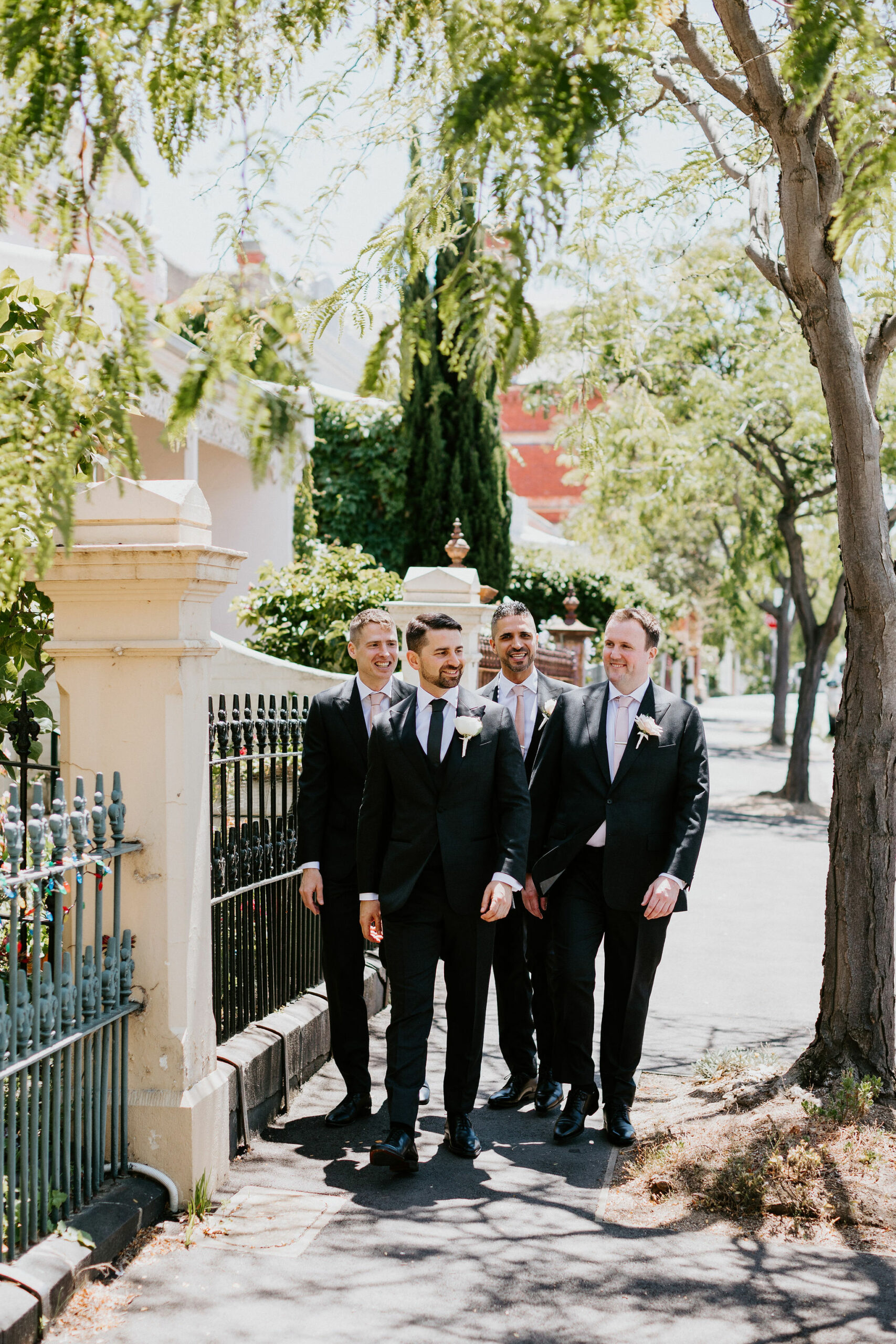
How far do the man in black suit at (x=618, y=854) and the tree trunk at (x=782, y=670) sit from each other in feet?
79.1

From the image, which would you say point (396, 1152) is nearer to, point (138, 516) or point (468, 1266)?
point (468, 1266)

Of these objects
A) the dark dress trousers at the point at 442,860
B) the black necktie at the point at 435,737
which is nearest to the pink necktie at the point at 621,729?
the dark dress trousers at the point at 442,860

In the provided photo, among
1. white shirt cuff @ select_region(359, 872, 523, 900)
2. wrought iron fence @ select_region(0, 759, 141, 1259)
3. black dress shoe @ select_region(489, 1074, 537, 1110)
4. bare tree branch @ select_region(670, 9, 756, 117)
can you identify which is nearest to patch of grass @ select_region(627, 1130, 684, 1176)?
black dress shoe @ select_region(489, 1074, 537, 1110)

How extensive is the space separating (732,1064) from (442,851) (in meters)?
1.95

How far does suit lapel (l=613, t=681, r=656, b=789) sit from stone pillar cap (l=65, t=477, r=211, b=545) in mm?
1992

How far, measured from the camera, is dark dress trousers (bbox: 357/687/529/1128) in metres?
4.98

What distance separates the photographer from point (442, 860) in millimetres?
4973

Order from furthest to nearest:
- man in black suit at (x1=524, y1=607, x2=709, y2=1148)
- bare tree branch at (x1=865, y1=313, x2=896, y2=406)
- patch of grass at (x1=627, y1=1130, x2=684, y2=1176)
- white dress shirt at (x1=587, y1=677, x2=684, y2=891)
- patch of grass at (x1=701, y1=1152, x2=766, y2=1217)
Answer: bare tree branch at (x1=865, y1=313, x2=896, y2=406)
white dress shirt at (x1=587, y1=677, x2=684, y2=891)
man in black suit at (x1=524, y1=607, x2=709, y2=1148)
patch of grass at (x1=627, y1=1130, x2=684, y2=1176)
patch of grass at (x1=701, y1=1152, x2=766, y2=1217)

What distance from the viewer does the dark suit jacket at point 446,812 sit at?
499 centimetres

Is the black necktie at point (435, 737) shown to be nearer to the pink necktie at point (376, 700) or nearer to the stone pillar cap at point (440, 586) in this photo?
the pink necktie at point (376, 700)

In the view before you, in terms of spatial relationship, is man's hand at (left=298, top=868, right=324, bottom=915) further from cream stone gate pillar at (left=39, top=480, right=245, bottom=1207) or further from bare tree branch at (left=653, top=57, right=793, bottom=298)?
bare tree branch at (left=653, top=57, right=793, bottom=298)

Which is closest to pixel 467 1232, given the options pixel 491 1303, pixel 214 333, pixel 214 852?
pixel 491 1303

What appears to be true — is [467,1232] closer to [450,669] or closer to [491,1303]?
[491,1303]

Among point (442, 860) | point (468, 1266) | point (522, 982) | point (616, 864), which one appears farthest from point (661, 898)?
point (468, 1266)
